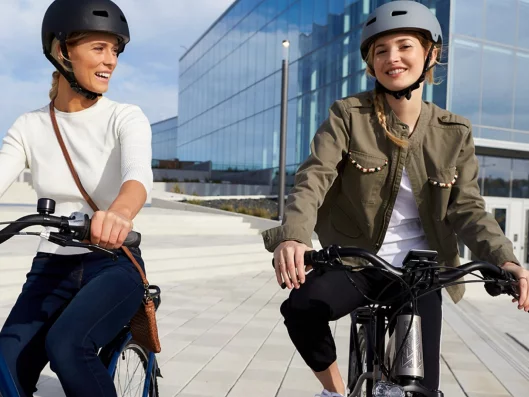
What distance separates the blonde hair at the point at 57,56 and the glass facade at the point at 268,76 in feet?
60.2

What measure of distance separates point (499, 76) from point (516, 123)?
5.80 feet

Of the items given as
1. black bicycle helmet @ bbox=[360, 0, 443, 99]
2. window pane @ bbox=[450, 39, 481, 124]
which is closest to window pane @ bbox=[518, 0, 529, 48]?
window pane @ bbox=[450, 39, 481, 124]

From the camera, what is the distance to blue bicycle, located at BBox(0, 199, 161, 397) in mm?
1751

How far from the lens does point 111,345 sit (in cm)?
254

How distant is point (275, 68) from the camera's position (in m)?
32.6

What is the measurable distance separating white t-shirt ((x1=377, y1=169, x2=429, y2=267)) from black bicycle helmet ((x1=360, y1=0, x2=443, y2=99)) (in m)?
0.49

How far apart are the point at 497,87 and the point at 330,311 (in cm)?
2020

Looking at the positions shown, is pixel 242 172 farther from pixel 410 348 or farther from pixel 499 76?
pixel 410 348

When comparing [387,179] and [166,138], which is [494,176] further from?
[166,138]

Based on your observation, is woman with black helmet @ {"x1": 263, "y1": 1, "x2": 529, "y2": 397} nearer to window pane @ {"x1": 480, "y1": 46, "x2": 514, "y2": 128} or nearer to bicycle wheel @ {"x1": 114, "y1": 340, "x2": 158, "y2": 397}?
bicycle wheel @ {"x1": 114, "y1": 340, "x2": 158, "y2": 397}

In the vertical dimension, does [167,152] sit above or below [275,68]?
below

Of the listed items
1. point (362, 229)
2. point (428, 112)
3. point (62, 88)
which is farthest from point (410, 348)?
point (62, 88)

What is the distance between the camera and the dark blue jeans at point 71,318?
206 cm

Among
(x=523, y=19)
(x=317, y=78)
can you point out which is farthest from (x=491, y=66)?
(x=317, y=78)
